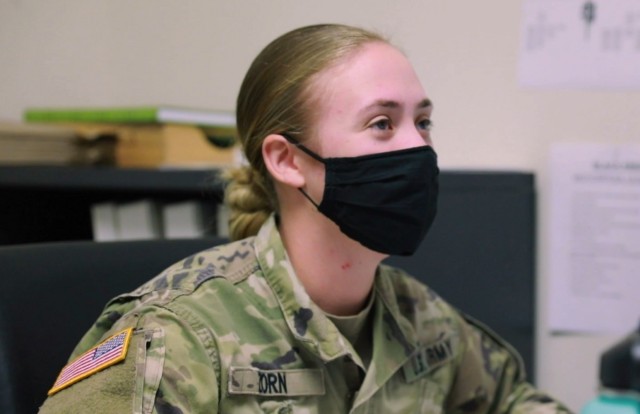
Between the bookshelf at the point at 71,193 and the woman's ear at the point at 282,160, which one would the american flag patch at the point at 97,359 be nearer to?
the woman's ear at the point at 282,160

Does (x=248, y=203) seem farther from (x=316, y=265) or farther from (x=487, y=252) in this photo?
(x=487, y=252)

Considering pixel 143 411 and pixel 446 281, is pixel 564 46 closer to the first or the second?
pixel 446 281

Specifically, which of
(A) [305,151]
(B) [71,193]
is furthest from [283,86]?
(B) [71,193]

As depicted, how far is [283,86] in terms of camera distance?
99cm

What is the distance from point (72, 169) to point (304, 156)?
2.62 feet

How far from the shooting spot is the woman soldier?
0.90 meters

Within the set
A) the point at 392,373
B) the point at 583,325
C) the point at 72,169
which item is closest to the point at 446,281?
the point at 583,325

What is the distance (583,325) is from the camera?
A: 140 cm

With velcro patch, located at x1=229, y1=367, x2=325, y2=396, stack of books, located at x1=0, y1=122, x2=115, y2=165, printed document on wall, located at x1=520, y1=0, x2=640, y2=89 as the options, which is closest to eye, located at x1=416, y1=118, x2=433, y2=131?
velcro patch, located at x1=229, y1=367, x2=325, y2=396

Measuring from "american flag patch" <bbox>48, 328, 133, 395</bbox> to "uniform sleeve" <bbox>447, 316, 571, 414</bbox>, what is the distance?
0.51 m

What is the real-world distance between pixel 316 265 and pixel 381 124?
205 millimetres

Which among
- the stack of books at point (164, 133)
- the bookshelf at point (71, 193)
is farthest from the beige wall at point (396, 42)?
the bookshelf at point (71, 193)

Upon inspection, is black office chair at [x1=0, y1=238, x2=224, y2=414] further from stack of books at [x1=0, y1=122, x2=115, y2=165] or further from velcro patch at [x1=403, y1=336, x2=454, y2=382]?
stack of books at [x1=0, y1=122, x2=115, y2=165]

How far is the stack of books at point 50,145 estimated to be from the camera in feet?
5.38
